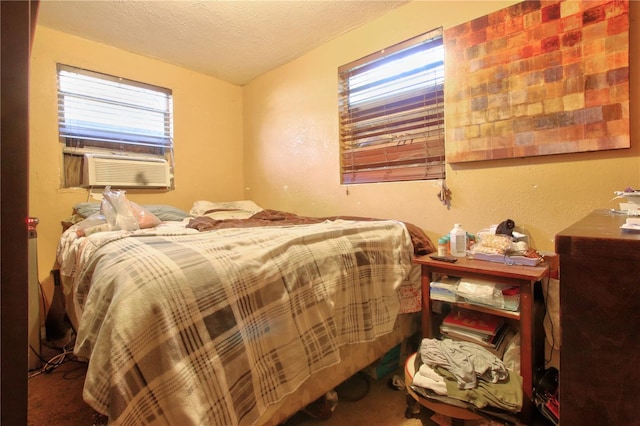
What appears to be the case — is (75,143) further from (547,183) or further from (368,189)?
(547,183)

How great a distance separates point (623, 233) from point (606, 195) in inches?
50.9

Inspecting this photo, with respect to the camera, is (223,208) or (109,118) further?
(223,208)

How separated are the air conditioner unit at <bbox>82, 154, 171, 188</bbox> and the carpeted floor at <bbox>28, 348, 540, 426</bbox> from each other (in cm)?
143

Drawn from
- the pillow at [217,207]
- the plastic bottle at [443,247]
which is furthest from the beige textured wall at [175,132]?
the plastic bottle at [443,247]

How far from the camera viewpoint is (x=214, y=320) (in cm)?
88

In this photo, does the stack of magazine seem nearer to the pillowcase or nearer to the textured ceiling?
the pillowcase

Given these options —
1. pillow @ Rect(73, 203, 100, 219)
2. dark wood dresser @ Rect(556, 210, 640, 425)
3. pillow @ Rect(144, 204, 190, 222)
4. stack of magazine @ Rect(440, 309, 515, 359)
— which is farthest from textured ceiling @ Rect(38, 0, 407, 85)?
dark wood dresser @ Rect(556, 210, 640, 425)

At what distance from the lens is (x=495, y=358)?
4.01ft

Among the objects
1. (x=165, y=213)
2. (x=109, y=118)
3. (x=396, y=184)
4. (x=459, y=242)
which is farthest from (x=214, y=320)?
(x=109, y=118)

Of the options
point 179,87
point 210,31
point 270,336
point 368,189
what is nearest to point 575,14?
point 368,189

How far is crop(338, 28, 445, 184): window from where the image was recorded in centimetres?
200

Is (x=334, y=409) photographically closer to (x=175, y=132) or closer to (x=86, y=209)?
(x=86, y=209)

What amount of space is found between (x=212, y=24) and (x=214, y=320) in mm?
2343

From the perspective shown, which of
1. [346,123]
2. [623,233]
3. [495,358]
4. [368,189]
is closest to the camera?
[623,233]
